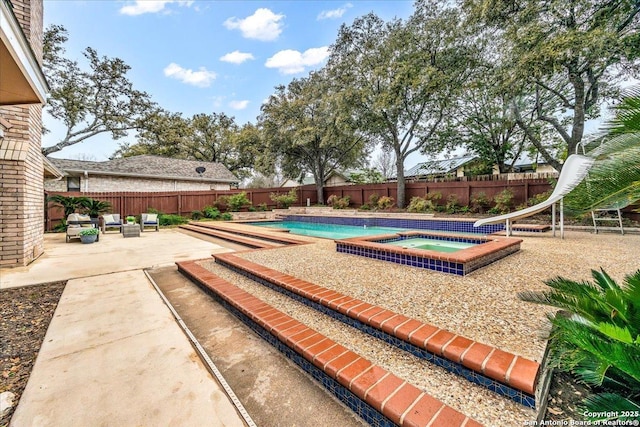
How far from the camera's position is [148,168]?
1744 centimetres

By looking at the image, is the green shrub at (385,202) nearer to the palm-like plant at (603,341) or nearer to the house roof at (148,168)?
the house roof at (148,168)

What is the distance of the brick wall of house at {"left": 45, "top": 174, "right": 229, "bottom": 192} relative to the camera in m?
14.9

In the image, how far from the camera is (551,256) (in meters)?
4.59

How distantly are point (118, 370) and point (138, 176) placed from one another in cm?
1805

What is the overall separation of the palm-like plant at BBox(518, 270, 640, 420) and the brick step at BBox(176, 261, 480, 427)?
0.60m

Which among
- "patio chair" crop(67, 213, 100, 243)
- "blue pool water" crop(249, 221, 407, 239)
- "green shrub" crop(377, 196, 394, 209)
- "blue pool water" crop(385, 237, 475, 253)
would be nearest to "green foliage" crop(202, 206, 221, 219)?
"blue pool water" crop(249, 221, 407, 239)

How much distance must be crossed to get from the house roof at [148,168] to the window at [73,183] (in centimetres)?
57

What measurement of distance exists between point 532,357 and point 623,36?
11.2 meters

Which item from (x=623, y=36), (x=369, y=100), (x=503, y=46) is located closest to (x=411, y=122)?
(x=369, y=100)

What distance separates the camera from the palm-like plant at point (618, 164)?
1770 millimetres

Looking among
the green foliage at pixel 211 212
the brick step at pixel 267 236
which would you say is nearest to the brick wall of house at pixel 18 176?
the brick step at pixel 267 236

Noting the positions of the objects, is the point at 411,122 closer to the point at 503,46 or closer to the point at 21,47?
the point at 503,46

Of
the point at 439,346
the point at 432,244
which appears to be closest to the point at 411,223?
the point at 432,244

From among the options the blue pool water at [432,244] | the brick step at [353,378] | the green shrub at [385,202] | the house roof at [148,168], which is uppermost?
the house roof at [148,168]
